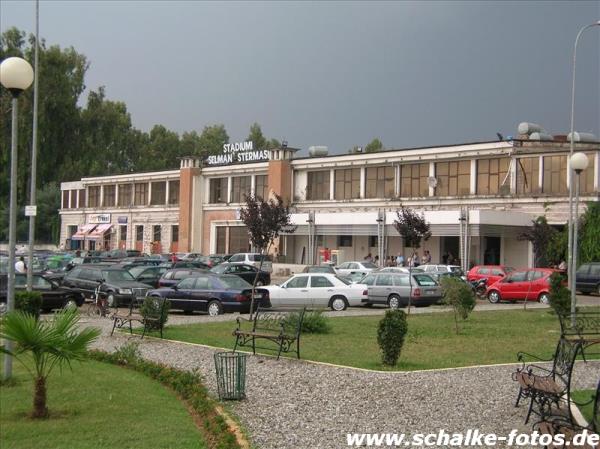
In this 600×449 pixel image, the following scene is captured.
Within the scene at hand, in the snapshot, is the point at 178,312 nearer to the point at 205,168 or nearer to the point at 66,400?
the point at 66,400

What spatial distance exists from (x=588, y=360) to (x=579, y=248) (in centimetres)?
3165

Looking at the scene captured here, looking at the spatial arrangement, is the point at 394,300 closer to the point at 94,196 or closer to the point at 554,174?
the point at 554,174

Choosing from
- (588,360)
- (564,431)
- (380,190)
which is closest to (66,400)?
(564,431)

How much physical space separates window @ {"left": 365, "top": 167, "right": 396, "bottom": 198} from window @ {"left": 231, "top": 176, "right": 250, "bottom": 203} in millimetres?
12520

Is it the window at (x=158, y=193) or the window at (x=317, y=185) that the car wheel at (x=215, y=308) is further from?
the window at (x=158, y=193)

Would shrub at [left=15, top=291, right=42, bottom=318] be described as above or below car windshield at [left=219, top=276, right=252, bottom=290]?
above

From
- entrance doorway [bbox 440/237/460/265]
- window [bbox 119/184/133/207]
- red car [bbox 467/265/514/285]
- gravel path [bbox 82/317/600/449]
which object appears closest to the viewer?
gravel path [bbox 82/317/600/449]

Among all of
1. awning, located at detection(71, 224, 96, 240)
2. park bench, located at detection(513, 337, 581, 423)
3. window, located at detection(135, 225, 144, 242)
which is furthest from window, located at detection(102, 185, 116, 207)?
park bench, located at detection(513, 337, 581, 423)

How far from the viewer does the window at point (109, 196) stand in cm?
8038

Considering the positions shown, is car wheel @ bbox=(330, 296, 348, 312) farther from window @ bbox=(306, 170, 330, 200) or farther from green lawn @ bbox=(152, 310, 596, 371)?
window @ bbox=(306, 170, 330, 200)

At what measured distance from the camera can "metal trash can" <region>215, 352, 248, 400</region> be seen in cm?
1041

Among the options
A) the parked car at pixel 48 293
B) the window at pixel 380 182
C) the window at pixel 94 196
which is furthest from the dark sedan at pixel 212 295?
the window at pixel 94 196

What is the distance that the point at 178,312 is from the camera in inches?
1059

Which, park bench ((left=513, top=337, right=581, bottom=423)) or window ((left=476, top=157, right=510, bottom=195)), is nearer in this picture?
park bench ((left=513, top=337, right=581, bottom=423))
